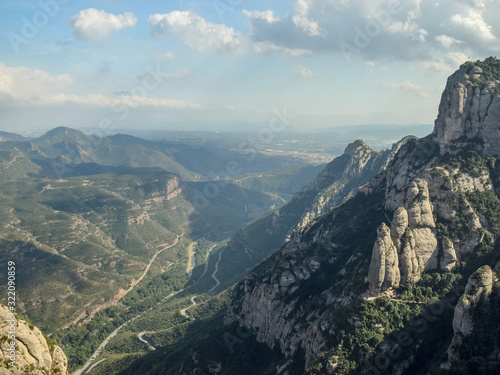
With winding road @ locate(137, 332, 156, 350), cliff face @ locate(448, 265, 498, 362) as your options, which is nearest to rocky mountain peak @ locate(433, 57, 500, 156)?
cliff face @ locate(448, 265, 498, 362)

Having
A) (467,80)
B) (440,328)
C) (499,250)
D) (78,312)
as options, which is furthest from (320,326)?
(78,312)

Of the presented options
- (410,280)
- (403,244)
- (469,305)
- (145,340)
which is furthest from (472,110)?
(145,340)

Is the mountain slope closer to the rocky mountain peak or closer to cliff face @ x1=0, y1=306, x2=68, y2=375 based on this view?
the rocky mountain peak

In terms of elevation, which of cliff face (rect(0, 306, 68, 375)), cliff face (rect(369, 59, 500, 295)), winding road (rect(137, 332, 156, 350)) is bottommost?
winding road (rect(137, 332, 156, 350))

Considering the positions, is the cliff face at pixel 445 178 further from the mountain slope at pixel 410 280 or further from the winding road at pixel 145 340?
the winding road at pixel 145 340

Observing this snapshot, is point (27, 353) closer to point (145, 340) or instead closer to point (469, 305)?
point (469, 305)
